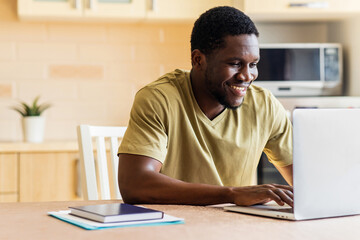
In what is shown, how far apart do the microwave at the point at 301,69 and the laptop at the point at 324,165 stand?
6.14 ft

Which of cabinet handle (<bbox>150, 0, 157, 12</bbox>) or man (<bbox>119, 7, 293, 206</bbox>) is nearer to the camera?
man (<bbox>119, 7, 293, 206</bbox>)

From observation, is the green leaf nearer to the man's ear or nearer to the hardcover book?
the man's ear

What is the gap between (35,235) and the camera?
0.99 meters

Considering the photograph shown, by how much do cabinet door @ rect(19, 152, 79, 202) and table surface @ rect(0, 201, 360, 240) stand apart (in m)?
1.65

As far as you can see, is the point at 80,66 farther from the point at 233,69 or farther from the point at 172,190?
the point at 172,190

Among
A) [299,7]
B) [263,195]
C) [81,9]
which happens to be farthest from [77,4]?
[263,195]

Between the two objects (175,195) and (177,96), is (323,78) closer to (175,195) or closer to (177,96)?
(177,96)

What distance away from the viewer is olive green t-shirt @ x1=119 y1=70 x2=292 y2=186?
1.65 metres

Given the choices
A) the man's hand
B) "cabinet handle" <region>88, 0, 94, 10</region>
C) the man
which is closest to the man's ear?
the man

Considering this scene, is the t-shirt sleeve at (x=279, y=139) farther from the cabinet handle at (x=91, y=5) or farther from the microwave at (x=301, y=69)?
the cabinet handle at (x=91, y=5)

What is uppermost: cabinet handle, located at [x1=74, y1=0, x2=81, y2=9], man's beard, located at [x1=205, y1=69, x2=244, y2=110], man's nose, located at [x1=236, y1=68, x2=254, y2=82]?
cabinet handle, located at [x1=74, y1=0, x2=81, y2=9]

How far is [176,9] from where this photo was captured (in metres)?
3.13

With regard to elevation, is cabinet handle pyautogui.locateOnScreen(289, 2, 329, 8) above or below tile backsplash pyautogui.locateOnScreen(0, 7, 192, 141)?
above

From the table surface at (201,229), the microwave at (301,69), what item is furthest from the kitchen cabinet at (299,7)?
the table surface at (201,229)
